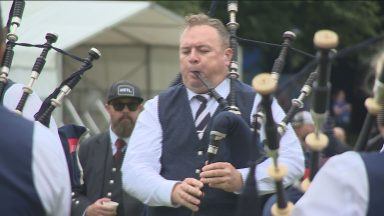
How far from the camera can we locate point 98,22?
12.9 metres

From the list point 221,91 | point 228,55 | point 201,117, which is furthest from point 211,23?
point 201,117

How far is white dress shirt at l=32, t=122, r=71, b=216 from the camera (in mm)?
3219

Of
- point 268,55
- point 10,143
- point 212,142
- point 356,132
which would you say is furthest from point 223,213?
point 356,132

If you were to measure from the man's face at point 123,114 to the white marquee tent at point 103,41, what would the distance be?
3.82 m

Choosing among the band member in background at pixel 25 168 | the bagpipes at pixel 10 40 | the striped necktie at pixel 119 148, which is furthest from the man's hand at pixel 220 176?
the striped necktie at pixel 119 148

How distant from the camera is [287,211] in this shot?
3.39 meters

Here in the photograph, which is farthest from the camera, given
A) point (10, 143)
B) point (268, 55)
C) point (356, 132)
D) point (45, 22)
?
point (356, 132)

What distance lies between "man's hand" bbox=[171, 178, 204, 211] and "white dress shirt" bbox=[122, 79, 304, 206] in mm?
66

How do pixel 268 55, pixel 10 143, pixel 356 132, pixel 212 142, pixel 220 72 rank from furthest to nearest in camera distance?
pixel 356 132 < pixel 268 55 < pixel 220 72 < pixel 212 142 < pixel 10 143

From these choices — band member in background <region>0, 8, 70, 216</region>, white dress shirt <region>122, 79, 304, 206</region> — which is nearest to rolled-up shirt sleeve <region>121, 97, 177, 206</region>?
white dress shirt <region>122, 79, 304, 206</region>

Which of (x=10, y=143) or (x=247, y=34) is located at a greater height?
(x=247, y=34)

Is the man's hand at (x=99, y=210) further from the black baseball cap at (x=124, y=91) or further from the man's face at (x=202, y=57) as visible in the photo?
the man's face at (x=202, y=57)

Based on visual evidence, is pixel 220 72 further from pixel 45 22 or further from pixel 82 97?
pixel 82 97

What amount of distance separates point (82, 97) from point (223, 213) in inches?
367
